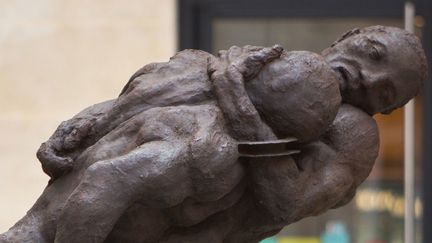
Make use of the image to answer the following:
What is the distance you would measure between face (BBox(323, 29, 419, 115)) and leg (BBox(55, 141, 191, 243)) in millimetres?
Result: 618

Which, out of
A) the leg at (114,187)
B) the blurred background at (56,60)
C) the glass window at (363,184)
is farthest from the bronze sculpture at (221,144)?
the glass window at (363,184)

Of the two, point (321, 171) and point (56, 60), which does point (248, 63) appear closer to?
point (321, 171)

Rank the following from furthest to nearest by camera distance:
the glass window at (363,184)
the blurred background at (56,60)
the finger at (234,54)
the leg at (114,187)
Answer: the glass window at (363,184)
the blurred background at (56,60)
the finger at (234,54)
the leg at (114,187)

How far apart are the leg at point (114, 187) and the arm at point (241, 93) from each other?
0.19m

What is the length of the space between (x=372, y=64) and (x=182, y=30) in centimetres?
347

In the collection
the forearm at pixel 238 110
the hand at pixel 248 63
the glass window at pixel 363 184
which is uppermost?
the hand at pixel 248 63

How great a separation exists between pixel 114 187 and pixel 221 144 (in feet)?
1.00

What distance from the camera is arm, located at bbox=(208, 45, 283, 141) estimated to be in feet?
10.2

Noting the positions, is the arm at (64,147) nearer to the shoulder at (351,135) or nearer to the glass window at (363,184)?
the shoulder at (351,135)

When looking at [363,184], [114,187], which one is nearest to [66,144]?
[114,187]

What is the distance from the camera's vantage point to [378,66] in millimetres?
3340

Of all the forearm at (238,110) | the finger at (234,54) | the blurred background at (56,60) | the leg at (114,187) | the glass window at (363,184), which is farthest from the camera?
the glass window at (363,184)

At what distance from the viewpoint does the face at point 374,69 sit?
333 centimetres

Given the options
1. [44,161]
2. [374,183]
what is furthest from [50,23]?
[44,161]
